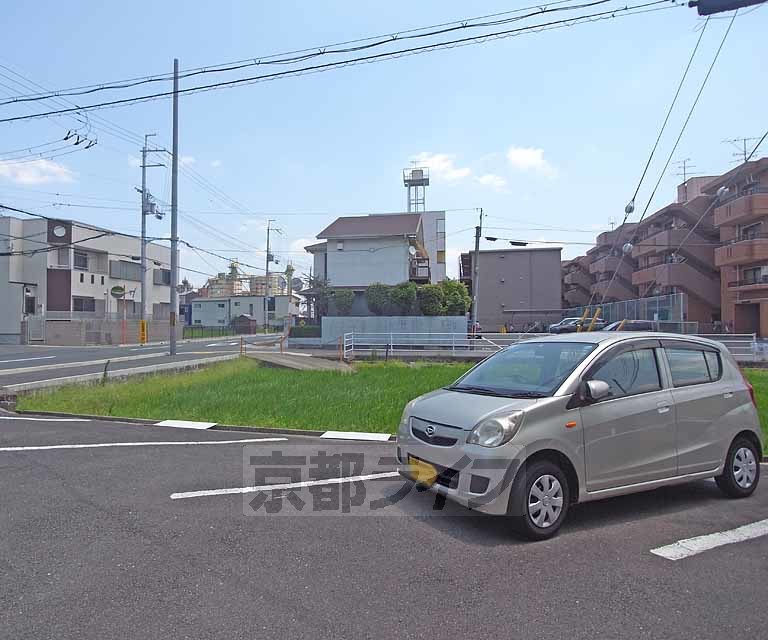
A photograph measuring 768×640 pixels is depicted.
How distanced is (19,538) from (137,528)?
813 millimetres

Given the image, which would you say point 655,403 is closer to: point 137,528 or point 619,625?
point 619,625

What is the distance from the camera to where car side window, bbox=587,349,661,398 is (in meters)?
4.81

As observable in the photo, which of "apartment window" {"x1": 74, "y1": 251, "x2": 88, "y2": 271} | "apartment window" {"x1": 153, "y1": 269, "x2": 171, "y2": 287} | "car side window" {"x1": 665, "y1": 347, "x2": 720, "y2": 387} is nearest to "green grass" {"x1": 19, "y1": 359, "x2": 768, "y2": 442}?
"car side window" {"x1": 665, "y1": 347, "x2": 720, "y2": 387}

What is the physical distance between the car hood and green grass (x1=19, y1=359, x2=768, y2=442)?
349 cm

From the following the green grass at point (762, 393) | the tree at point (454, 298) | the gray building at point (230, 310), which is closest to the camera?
the green grass at point (762, 393)

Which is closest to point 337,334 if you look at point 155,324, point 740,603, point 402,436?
point 155,324

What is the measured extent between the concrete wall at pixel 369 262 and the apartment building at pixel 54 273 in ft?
49.2

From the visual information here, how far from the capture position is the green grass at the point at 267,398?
30.5 feet

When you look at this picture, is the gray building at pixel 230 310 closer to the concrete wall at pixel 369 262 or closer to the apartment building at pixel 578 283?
the apartment building at pixel 578 283

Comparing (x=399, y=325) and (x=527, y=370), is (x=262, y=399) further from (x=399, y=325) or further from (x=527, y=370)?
(x=399, y=325)

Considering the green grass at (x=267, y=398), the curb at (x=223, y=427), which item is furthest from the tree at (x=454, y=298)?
the curb at (x=223, y=427)

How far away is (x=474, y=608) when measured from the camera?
10.6 feet

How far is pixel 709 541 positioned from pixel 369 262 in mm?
33695

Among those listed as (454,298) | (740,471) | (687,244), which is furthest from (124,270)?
(740,471)
